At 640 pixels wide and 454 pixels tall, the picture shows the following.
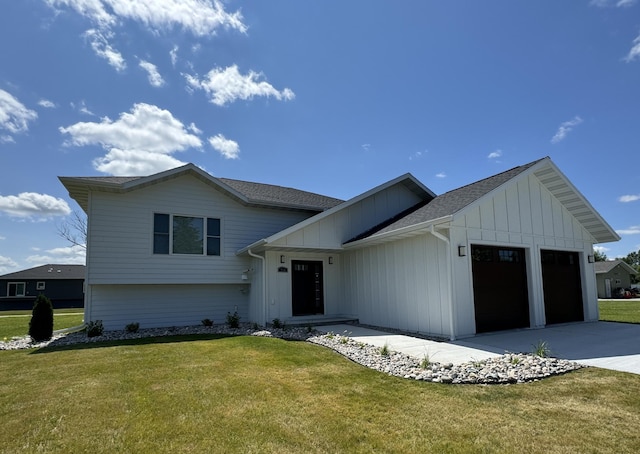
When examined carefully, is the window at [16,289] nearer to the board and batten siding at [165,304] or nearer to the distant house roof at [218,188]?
the distant house roof at [218,188]

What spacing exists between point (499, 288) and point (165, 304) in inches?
403

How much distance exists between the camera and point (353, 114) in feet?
45.9

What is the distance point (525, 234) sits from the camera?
10008 millimetres

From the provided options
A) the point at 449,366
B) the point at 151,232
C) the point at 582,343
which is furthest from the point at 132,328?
the point at 582,343

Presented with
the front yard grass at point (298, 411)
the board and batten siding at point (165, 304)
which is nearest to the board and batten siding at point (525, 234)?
the front yard grass at point (298, 411)

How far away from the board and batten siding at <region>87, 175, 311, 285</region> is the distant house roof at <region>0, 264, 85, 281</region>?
27.3m

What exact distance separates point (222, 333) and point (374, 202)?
6.72 m

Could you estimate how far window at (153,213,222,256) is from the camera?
1160cm

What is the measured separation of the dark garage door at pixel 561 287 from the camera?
1071cm

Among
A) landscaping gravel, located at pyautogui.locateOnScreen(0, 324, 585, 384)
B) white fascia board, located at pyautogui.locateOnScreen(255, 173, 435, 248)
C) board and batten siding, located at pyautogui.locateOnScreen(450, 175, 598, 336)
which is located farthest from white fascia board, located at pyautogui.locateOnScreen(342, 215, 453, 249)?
landscaping gravel, located at pyautogui.locateOnScreen(0, 324, 585, 384)

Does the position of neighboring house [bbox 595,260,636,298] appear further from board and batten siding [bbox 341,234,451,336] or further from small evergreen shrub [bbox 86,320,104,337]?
→ small evergreen shrub [bbox 86,320,104,337]

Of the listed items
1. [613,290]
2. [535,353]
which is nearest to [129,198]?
[535,353]

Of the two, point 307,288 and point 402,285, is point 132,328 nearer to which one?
point 307,288

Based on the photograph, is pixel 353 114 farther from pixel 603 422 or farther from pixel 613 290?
pixel 613 290
